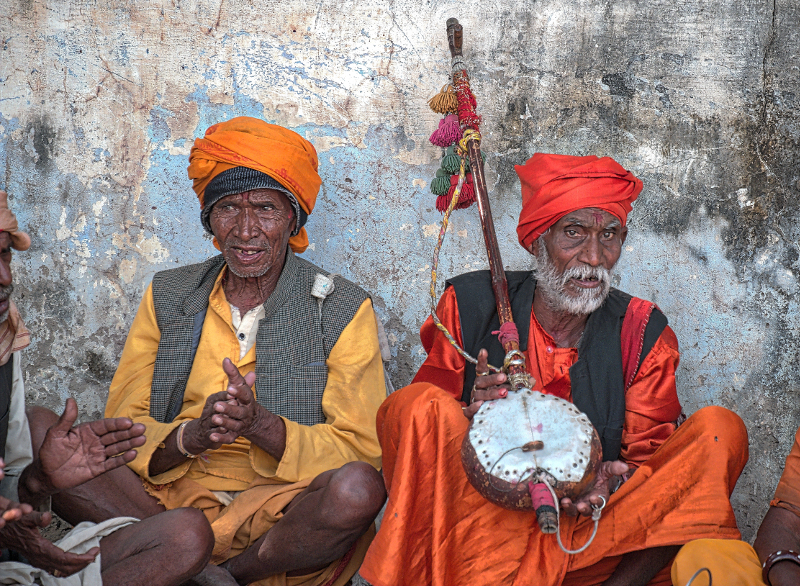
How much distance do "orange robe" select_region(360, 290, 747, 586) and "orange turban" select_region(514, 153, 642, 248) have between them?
102cm

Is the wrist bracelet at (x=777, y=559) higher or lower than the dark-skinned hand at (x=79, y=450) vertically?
lower

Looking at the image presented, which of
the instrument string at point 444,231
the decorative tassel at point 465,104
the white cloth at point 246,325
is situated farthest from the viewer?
the decorative tassel at point 465,104

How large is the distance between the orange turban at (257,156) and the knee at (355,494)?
4.55 feet

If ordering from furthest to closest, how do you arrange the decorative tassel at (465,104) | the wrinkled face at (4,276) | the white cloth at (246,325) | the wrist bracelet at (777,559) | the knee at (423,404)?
1. the decorative tassel at (465,104)
2. the white cloth at (246,325)
3. the knee at (423,404)
4. the wrinkled face at (4,276)
5. the wrist bracelet at (777,559)

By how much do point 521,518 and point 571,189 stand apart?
4.69 ft

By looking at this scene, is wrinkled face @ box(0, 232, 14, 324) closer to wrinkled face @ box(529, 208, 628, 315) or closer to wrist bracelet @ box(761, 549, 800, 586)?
wrinkled face @ box(529, 208, 628, 315)

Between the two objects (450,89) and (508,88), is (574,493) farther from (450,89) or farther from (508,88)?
(508,88)

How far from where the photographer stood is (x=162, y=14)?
460cm

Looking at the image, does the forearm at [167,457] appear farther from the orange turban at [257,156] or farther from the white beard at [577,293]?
the white beard at [577,293]

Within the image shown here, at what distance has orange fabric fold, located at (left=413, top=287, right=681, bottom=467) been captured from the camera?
11.0 ft

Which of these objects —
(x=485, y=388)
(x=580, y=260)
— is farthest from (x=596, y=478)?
(x=580, y=260)

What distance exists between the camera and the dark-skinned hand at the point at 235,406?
3.00 meters

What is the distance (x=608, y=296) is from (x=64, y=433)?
2272 millimetres

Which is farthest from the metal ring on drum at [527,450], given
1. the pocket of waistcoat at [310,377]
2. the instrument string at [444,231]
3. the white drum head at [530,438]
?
the pocket of waistcoat at [310,377]
